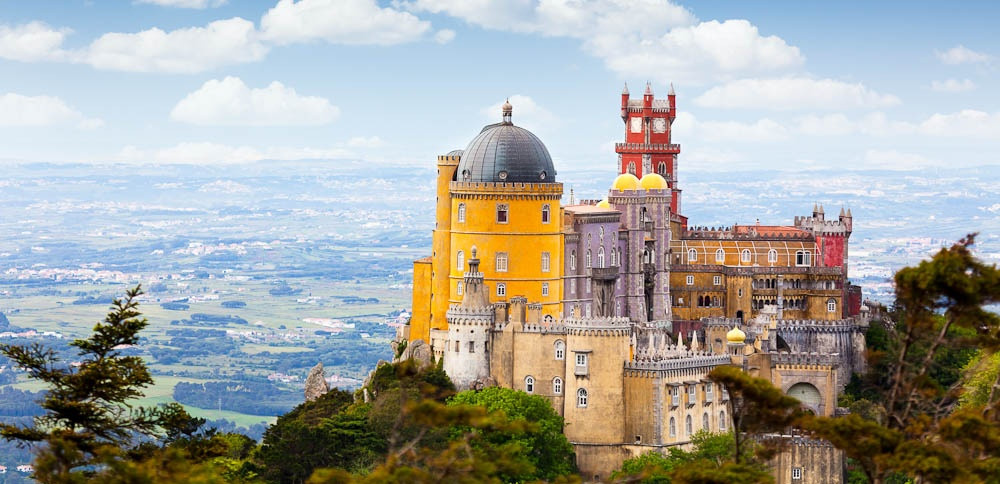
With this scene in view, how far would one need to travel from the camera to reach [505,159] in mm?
113062

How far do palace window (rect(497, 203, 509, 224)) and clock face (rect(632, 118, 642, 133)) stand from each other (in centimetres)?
4022

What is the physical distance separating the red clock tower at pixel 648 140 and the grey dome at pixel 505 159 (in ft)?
116

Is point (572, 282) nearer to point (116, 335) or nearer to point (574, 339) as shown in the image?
point (574, 339)

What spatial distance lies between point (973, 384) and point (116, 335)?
2467 inches

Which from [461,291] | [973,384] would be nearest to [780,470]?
[973,384]

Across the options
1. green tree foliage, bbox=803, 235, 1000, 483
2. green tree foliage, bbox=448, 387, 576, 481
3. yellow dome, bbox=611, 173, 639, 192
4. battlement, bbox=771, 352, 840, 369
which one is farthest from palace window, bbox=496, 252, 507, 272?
green tree foliage, bbox=803, 235, 1000, 483

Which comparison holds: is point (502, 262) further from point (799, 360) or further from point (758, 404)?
point (758, 404)

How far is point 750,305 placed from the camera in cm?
13062

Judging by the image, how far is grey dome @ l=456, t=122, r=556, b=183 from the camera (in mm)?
113000

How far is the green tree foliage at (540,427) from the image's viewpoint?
99.8 meters

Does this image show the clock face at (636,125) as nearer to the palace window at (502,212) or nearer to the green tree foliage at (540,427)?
the palace window at (502,212)

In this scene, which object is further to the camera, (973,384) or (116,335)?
(973,384)

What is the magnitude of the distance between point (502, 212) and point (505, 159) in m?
3.12

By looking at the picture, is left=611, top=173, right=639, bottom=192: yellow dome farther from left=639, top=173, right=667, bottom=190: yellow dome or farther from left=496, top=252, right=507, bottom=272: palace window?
left=496, top=252, right=507, bottom=272: palace window
